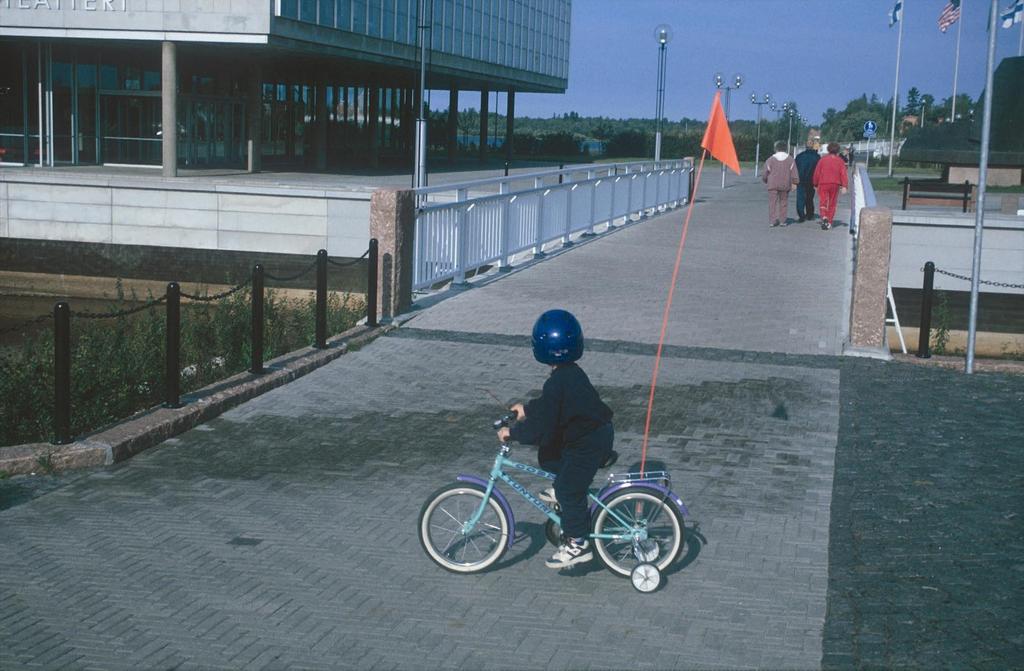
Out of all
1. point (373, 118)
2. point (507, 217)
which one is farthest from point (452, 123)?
point (507, 217)

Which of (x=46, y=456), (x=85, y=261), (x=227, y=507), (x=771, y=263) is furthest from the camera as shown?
(x=85, y=261)

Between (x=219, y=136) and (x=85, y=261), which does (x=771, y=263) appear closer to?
(x=85, y=261)

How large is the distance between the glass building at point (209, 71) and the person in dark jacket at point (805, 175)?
9308 millimetres

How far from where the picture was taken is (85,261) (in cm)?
2231

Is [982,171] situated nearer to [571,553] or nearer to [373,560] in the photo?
[571,553]

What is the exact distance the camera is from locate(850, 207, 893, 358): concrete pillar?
1201cm

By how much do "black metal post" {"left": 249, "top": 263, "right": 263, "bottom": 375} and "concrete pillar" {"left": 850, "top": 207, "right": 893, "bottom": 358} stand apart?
5.74 meters

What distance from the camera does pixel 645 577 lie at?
5.77 meters

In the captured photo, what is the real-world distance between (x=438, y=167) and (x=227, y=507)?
51.8 meters

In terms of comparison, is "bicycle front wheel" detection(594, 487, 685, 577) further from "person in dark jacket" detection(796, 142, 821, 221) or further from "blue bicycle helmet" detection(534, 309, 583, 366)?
"person in dark jacket" detection(796, 142, 821, 221)

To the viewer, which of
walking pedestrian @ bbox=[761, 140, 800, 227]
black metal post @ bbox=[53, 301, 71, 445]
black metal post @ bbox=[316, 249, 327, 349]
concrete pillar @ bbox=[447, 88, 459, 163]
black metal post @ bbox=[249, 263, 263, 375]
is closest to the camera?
black metal post @ bbox=[53, 301, 71, 445]

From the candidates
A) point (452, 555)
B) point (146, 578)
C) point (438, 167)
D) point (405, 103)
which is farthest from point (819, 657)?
point (405, 103)

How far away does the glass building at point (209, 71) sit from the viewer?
36781 mm

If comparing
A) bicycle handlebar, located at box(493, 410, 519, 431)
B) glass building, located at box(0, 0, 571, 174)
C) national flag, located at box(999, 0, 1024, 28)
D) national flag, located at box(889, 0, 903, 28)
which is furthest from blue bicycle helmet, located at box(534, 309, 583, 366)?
national flag, located at box(889, 0, 903, 28)
